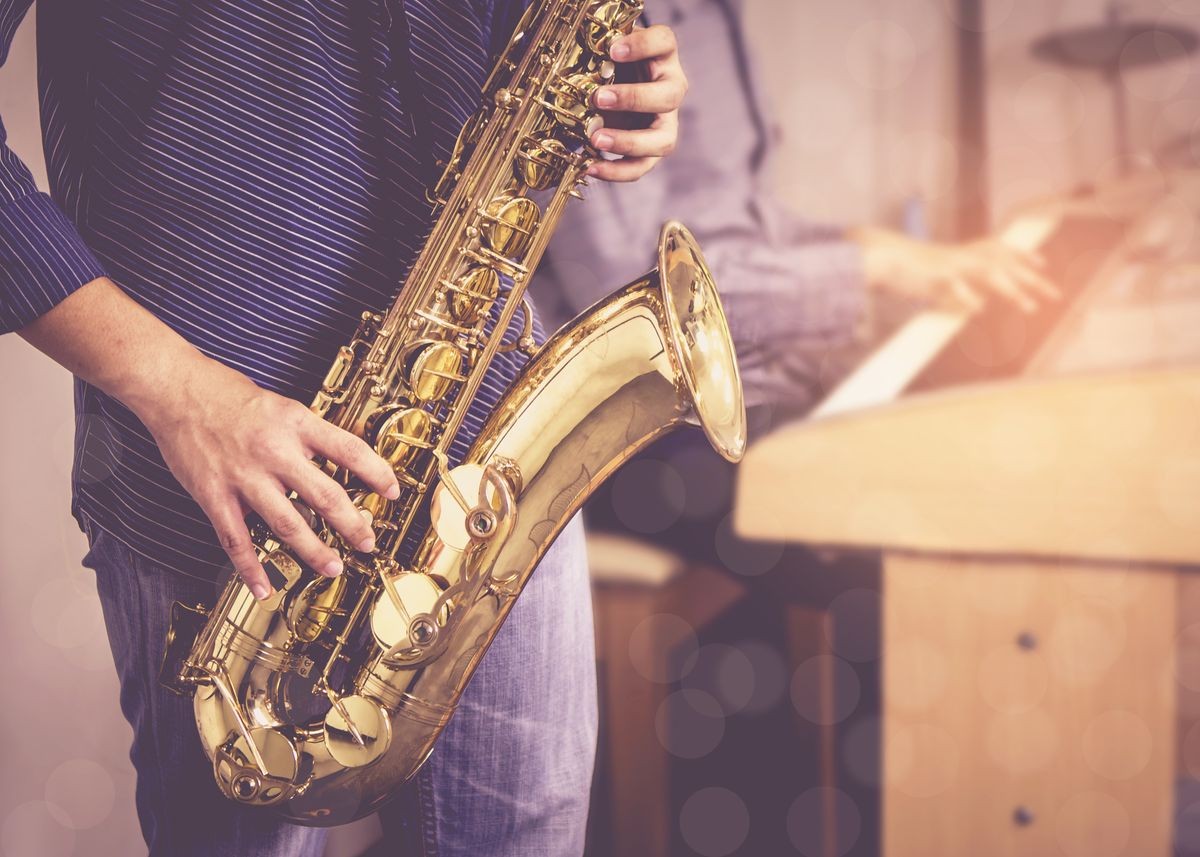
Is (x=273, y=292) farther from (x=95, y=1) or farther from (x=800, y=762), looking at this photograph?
(x=800, y=762)

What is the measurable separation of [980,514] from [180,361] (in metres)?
0.68

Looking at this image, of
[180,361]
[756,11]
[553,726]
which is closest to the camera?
[180,361]

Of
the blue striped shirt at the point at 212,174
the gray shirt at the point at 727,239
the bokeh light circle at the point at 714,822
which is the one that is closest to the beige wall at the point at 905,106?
the gray shirt at the point at 727,239

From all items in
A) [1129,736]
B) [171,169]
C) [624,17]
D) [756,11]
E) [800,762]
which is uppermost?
[756,11]

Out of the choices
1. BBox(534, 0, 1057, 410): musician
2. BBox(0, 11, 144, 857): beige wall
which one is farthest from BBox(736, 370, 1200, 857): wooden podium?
BBox(0, 11, 144, 857): beige wall

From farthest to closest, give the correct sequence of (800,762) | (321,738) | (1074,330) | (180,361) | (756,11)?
(756,11) < (800,762) < (1074,330) < (321,738) < (180,361)

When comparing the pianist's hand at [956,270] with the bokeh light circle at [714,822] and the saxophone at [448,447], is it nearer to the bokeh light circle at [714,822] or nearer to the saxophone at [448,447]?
the saxophone at [448,447]

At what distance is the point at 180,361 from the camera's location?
0.55 meters

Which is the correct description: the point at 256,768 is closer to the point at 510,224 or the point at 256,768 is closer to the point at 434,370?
the point at 434,370

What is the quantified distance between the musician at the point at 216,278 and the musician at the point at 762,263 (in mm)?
709

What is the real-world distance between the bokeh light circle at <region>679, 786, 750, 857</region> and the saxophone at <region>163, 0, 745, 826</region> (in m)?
1.15

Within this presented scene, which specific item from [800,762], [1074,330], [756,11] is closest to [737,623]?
[800,762]

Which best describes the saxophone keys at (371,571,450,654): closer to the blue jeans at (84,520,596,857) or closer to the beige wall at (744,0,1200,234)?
the blue jeans at (84,520,596,857)

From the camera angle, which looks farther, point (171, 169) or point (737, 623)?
point (737, 623)
